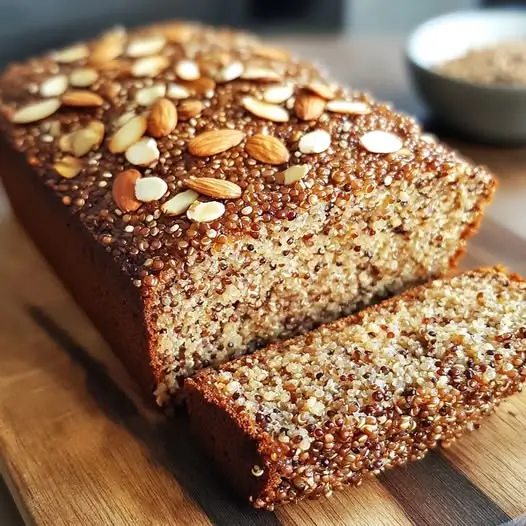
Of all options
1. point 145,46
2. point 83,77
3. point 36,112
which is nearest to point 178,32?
point 145,46

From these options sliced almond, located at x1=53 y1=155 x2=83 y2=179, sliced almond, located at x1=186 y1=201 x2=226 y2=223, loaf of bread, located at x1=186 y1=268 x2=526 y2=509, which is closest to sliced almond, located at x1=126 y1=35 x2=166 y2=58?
sliced almond, located at x1=53 y1=155 x2=83 y2=179

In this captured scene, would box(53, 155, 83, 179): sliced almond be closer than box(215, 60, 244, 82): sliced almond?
Yes

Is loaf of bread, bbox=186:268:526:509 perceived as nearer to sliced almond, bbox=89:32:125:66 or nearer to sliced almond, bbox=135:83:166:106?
sliced almond, bbox=135:83:166:106

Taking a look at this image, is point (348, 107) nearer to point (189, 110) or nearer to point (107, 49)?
point (189, 110)

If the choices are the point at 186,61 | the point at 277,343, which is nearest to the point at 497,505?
the point at 277,343

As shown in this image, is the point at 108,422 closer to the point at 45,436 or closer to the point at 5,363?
the point at 45,436

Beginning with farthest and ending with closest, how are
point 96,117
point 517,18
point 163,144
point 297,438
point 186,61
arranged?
1. point 517,18
2. point 186,61
3. point 96,117
4. point 163,144
5. point 297,438

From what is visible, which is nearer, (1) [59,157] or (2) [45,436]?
(2) [45,436]
